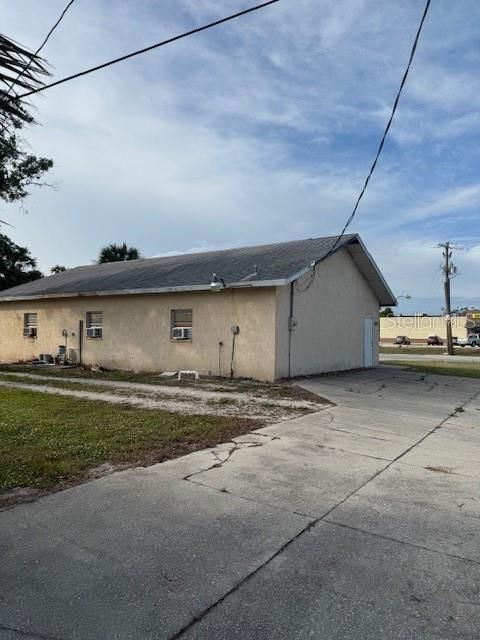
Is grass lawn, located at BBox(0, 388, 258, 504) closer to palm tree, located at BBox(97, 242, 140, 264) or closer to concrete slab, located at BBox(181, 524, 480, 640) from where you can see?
concrete slab, located at BBox(181, 524, 480, 640)

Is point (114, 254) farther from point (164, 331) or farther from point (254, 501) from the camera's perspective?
point (254, 501)

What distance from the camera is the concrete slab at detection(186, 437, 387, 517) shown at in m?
4.31

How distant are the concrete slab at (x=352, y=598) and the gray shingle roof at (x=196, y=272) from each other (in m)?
9.77

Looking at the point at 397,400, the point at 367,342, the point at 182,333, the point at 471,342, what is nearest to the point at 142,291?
the point at 182,333

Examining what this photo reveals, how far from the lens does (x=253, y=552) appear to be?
3.28m

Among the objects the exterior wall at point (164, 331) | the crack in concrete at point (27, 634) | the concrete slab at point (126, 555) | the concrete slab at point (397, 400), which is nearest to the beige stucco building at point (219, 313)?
the exterior wall at point (164, 331)

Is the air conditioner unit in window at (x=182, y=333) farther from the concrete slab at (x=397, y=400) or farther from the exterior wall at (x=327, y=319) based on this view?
the concrete slab at (x=397, y=400)

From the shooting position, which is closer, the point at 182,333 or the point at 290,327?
the point at 290,327

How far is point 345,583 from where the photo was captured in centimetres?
292

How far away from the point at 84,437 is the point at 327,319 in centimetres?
1131

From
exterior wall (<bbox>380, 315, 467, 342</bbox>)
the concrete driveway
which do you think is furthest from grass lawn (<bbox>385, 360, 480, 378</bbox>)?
exterior wall (<bbox>380, 315, 467, 342</bbox>)

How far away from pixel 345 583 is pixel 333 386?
9.98m

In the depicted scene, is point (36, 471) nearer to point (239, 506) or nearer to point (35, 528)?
point (35, 528)

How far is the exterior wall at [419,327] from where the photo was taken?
65.5 m
